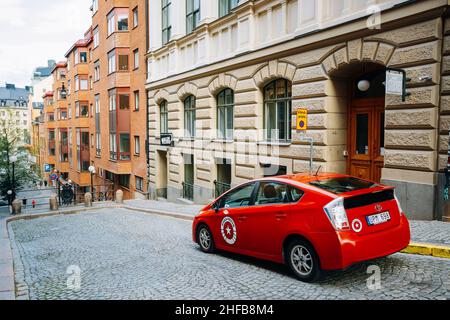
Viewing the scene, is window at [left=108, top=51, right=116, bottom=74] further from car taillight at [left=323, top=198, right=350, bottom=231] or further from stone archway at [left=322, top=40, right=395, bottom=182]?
car taillight at [left=323, top=198, right=350, bottom=231]

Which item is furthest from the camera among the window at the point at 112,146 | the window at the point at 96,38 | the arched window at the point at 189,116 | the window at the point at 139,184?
the window at the point at 96,38

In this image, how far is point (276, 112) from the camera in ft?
43.9

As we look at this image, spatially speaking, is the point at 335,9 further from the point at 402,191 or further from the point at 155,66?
the point at 155,66

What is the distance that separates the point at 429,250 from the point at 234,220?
331 cm

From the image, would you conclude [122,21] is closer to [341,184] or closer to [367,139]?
[367,139]

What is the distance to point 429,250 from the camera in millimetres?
6691

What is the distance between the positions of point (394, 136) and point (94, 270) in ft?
23.2

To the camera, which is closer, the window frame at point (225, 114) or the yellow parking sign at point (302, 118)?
the yellow parking sign at point (302, 118)

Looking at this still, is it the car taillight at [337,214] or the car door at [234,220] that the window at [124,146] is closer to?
the car door at [234,220]

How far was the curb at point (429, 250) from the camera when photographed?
655 cm

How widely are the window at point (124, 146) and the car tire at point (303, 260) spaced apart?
23.4m

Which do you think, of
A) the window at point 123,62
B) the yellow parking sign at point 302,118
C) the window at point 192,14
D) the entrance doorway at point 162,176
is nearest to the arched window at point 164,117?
the entrance doorway at point 162,176
